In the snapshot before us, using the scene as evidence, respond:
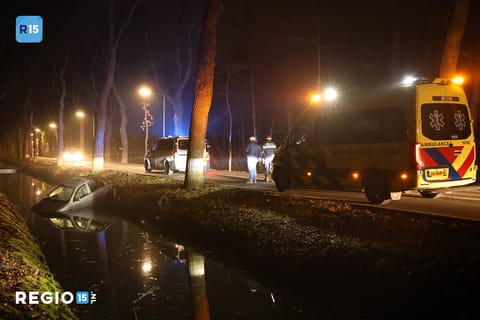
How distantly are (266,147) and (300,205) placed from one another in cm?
775

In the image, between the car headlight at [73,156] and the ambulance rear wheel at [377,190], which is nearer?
the ambulance rear wheel at [377,190]

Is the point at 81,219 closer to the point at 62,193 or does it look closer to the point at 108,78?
the point at 62,193

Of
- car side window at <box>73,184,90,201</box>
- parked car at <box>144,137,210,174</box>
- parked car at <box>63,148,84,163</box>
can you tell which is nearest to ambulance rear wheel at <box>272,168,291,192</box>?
car side window at <box>73,184,90,201</box>

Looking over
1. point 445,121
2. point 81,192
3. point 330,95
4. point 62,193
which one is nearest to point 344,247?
point 445,121

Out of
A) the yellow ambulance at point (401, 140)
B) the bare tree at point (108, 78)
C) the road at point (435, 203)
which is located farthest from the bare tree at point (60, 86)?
the yellow ambulance at point (401, 140)

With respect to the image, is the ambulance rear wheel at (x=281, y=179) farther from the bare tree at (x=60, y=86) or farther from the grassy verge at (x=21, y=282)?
the bare tree at (x=60, y=86)

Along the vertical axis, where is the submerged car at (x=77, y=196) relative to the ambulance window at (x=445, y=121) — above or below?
below

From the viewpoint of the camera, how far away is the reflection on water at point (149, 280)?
671 cm

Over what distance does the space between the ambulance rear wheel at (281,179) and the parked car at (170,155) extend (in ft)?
30.1

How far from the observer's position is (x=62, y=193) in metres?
16.6

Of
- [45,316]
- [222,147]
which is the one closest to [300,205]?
[45,316]

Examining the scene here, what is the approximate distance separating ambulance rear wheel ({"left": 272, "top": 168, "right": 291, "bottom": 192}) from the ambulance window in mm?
→ 5547

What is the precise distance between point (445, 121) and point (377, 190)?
7.79 ft

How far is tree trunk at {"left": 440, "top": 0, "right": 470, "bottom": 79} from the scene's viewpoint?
19.3 m
